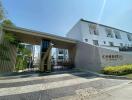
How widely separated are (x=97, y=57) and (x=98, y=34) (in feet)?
35.9

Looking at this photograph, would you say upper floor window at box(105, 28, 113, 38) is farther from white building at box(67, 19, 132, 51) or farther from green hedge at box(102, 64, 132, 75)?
green hedge at box(102, 64, 132, 75)

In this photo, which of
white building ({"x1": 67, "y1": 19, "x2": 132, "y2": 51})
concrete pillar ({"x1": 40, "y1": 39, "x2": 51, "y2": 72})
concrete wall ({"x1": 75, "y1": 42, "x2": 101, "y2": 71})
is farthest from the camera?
white building ({"x1": 67, "y1": 19, "x2": 132, "y2": 51})

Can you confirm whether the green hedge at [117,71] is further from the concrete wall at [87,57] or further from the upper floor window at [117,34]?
the upper floor window at [117,34]

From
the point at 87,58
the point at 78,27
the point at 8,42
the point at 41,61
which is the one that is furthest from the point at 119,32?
the point at 8,42

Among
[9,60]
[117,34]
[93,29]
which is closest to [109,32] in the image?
[117,34]

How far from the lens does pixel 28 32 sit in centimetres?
1130

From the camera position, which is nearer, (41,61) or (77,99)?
(77,99)

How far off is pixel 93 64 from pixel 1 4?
386 inches

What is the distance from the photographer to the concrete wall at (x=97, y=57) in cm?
1122

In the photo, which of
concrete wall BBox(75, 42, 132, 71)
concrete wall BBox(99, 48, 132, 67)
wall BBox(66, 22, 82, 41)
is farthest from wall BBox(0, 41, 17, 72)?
wall BBox(66, 22, 82, 41)

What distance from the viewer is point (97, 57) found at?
11219mm

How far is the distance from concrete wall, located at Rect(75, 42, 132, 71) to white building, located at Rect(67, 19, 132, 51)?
16.7 ft

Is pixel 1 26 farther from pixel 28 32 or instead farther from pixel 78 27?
pixel 78 27

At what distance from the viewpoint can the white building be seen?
63.4 ft
